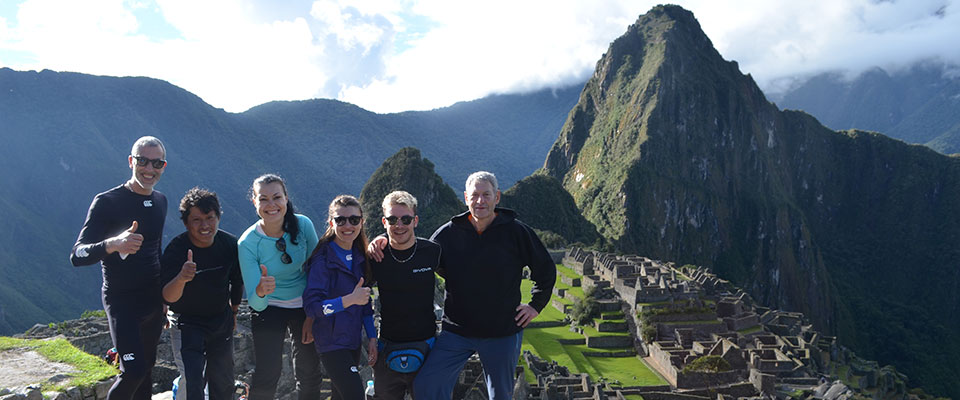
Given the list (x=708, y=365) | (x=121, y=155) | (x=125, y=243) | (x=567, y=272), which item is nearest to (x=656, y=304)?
(x=708, y=365)

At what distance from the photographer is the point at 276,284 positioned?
6.91 m

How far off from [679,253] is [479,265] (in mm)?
148340

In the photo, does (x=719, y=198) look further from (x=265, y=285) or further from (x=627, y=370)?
(x=265, y=285)

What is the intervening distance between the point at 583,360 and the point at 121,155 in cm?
10844

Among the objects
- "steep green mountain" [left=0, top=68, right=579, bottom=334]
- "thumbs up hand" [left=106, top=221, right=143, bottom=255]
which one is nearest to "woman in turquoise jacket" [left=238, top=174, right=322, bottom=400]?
"thumbs up hand" [left=106, top=221, right=143, bottom=255]

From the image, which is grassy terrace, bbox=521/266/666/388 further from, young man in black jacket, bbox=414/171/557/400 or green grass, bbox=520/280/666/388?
young man in black jacket, bbox=414/171/557/400

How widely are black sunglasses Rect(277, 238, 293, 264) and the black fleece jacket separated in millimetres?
1665

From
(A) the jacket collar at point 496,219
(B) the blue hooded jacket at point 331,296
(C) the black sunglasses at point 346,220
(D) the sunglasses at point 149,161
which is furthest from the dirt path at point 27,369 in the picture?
(A) the jacket collar at point 496,219

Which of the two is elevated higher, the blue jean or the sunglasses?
the sunglasses

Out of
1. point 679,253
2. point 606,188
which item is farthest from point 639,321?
point 679,253

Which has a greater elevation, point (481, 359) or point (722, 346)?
point (481, 359)

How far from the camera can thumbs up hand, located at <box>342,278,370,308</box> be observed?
646cm

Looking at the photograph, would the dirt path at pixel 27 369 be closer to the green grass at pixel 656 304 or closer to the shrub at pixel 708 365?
the shrub at pixel 708 365

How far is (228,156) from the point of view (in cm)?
13000
